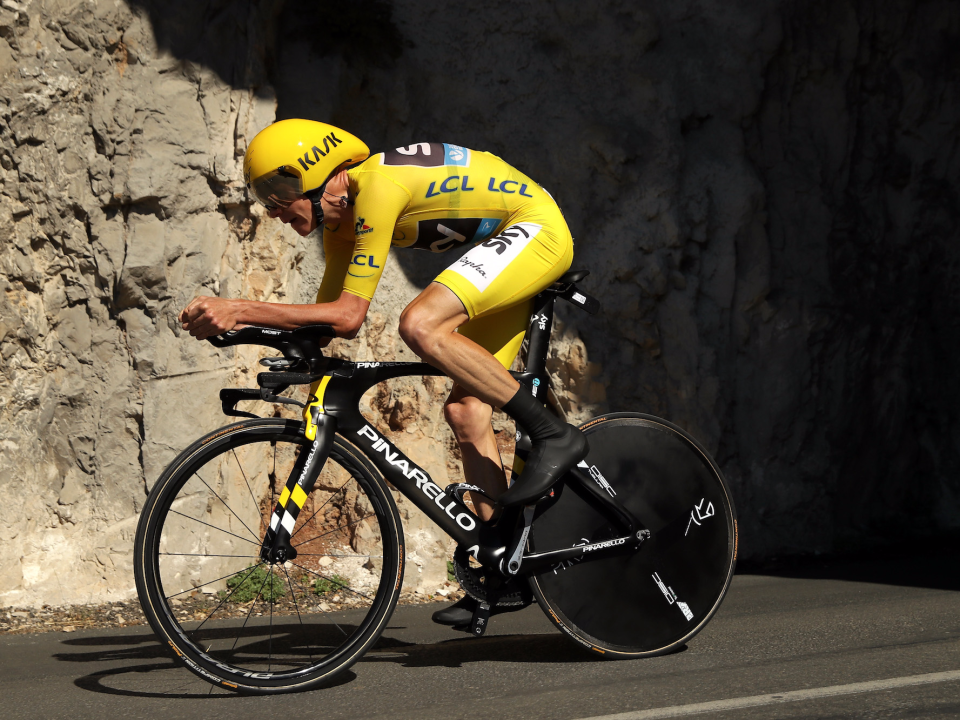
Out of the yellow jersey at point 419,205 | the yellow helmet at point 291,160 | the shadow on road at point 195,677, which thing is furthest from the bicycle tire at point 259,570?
the yellow helmet at point 291,160

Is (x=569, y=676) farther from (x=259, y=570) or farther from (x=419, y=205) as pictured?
(x=259, y=570)

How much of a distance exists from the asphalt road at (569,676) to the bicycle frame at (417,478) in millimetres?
438

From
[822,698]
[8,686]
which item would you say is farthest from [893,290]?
[8,686]

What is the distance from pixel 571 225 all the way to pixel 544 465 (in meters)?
3.82

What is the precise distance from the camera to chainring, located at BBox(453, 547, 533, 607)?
3.26 m

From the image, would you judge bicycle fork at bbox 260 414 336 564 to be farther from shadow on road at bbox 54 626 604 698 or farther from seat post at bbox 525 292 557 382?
seat post at bbox 525 292 557 382

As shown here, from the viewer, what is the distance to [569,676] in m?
3.13

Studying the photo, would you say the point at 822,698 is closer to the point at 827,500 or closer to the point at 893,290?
the point at 827,500

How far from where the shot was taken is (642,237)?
6.63 metres

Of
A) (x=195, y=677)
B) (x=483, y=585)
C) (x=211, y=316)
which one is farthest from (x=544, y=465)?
(x=195, y=677)

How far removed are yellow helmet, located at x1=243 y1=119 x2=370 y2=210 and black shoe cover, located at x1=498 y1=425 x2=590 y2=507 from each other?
1.25m

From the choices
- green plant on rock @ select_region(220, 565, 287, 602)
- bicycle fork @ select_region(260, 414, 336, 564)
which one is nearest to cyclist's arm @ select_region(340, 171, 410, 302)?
bicycle fork @ select_region(260, 414, 336, 564)

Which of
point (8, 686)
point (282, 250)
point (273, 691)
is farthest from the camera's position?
point (282, 250)

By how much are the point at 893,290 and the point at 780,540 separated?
225 cm
